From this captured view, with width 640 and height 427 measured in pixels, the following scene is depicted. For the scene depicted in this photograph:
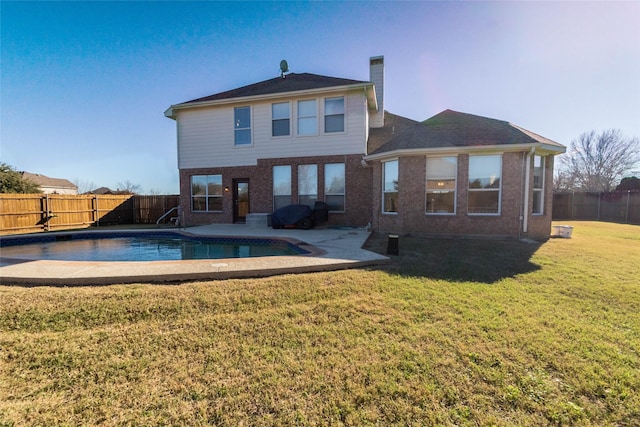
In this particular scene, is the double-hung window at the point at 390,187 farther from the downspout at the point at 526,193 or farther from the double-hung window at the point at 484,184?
the downspout at the point at 526,193

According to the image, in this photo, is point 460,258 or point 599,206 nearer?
point 460,258

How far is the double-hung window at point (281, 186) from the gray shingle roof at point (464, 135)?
473 cm

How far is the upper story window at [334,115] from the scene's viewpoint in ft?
40.0

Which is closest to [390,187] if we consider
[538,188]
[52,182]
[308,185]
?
[308,185]

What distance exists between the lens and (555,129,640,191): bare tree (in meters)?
29.5

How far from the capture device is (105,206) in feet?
52.1

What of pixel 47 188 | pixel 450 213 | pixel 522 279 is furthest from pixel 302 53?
pixel 47 188

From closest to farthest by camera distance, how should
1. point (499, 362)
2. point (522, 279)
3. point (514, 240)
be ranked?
point (499, 362)
point (522, 279)
point (514, 240)

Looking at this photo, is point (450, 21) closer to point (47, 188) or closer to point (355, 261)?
point (355, 261)

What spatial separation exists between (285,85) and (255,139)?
3138mm

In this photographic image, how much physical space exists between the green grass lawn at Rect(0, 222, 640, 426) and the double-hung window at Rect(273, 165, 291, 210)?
8628 millimetres

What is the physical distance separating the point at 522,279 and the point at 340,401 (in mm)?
4615

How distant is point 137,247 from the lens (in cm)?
891

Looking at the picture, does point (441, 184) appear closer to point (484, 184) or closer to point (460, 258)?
point (484, 184)
